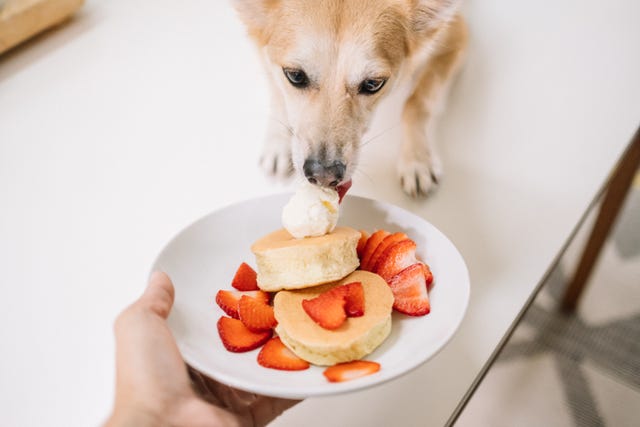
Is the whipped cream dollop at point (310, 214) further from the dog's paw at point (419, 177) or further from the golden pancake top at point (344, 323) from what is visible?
the dog's paw at point (419, 177)

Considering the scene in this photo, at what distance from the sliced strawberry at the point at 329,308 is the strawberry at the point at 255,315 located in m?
0.05

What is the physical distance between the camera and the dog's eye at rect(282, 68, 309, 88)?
1.01 m

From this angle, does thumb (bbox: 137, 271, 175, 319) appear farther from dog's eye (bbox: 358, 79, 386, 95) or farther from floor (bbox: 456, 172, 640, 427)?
floor (bbox: 456, 172, 640, 427)

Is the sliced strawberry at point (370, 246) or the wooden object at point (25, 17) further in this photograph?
the wooden object at point (25, 17)

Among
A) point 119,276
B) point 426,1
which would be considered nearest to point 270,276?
point 119,276

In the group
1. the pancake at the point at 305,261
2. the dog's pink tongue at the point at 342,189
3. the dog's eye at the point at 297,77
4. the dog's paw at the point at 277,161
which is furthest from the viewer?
the dog's paw at the point at 277,161

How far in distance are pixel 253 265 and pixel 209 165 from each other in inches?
16.3

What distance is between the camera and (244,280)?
0.75 meters

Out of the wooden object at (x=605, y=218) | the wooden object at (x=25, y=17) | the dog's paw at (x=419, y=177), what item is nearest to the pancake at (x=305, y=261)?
the dog's paw at (x=419, y=177)

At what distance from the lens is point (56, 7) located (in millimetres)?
1549

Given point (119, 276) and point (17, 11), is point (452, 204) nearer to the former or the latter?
point (119, 276)

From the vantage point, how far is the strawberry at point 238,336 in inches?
25.8

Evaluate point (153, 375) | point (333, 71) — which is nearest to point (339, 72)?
point (333, 71)

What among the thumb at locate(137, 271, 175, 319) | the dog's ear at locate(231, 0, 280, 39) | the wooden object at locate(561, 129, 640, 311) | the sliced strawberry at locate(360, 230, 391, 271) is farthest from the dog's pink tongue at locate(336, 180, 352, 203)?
the wooden object at locate(561, 129, 640, 311)
